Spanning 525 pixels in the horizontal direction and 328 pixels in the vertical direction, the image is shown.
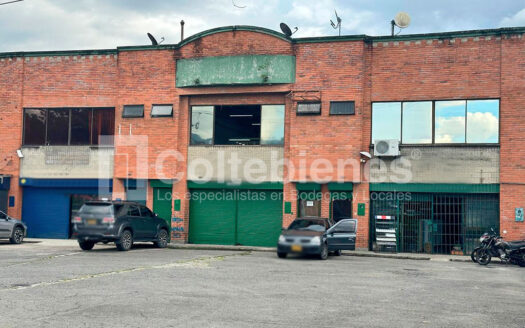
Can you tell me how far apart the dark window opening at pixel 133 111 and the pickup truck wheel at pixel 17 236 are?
22.5 feet

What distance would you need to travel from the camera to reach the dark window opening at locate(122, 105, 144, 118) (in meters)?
25.7

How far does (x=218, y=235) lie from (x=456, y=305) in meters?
15.8

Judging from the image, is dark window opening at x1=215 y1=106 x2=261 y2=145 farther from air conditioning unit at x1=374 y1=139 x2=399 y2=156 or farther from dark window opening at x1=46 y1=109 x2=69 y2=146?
dark window opening at x1=46 y1=109 x2=69 y2=146

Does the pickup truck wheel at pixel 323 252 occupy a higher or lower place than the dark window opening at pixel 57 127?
lower

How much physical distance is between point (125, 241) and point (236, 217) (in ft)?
20.2

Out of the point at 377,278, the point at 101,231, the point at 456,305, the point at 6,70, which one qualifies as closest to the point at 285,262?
the point at 377,278

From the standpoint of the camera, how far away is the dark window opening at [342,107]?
23.3m

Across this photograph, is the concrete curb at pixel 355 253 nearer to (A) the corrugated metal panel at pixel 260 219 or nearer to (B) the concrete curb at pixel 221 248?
(B) the concrete curb at pixel 221 248

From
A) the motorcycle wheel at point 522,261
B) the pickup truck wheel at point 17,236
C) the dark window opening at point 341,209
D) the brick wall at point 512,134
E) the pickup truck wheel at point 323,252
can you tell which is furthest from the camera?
the dark window opening at point 341,209

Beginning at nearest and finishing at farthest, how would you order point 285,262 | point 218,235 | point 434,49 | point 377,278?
point 377,278, point 285,262, point 434,49, point 218,235

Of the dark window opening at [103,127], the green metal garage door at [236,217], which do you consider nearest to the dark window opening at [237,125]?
the green metal garage door at [236,217]

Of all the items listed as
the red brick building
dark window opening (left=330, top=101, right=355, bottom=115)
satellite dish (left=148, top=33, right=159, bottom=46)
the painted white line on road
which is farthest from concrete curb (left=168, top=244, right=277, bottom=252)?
satellite dish (left=148, top=33, right=159, bottom=46)

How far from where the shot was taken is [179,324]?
812 cm

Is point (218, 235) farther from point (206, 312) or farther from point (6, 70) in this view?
point (206, 312)
